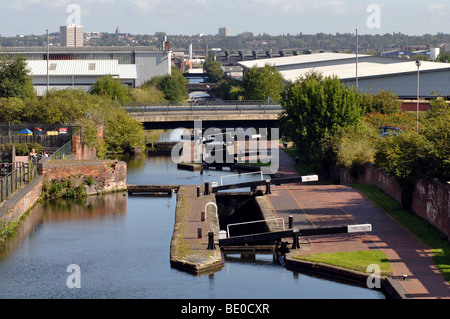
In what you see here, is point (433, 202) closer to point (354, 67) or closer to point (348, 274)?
point (348, 274)

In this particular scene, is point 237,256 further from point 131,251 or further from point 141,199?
point 141,199

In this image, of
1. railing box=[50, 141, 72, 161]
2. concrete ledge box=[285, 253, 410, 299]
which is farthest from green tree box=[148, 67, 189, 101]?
concrete ledge box=[285, 253, 410, 299]

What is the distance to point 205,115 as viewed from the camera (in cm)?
7969

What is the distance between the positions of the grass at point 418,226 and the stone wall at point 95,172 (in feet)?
48.4

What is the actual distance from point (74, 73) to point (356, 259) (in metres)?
105

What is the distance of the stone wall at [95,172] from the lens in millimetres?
45388

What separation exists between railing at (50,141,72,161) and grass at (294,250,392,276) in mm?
25112

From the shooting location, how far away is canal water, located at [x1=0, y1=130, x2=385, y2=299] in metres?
25.6

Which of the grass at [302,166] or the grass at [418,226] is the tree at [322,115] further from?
the grass at [418,226]

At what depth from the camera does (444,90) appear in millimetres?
103625

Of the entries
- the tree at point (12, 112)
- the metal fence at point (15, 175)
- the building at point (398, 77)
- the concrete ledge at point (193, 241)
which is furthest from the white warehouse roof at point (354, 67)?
the concrete ledge at point (193, 241)
